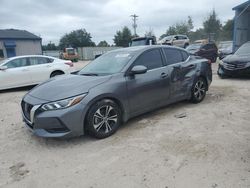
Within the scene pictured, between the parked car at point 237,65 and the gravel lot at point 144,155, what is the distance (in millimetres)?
4852

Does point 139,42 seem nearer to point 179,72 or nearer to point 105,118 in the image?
point 179,72

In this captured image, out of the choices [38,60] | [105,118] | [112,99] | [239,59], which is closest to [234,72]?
[239,59]

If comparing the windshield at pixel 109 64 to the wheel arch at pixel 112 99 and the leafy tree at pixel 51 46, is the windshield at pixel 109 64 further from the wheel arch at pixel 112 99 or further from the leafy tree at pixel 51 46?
the leafy tree at pixel 51 46

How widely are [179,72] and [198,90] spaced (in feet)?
3.13

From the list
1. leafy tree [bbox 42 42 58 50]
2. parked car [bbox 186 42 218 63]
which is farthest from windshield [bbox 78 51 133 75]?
leafy tree [bbox 42 42 58 50]

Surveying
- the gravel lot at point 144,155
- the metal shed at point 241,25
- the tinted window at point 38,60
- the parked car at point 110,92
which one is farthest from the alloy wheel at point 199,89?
the metal shed at point 241,25

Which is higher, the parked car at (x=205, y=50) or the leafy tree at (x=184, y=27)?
the leafy tree at (x=184, y=27)

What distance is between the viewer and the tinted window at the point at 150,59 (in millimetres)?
4562

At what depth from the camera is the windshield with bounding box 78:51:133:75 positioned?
439 centimetres

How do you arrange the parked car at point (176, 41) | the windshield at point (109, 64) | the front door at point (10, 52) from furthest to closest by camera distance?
the front door at point (10, 52)
the parked car at point (176, 41)
the windshield at point (109, 64)

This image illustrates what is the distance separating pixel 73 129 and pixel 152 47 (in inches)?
96.3

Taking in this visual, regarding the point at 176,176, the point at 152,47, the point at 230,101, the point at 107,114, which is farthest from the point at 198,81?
the point at 176,176

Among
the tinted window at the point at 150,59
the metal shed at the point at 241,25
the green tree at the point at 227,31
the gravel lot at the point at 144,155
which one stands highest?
the green tree at the point at 227,31

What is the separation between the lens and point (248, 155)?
3.16 m
